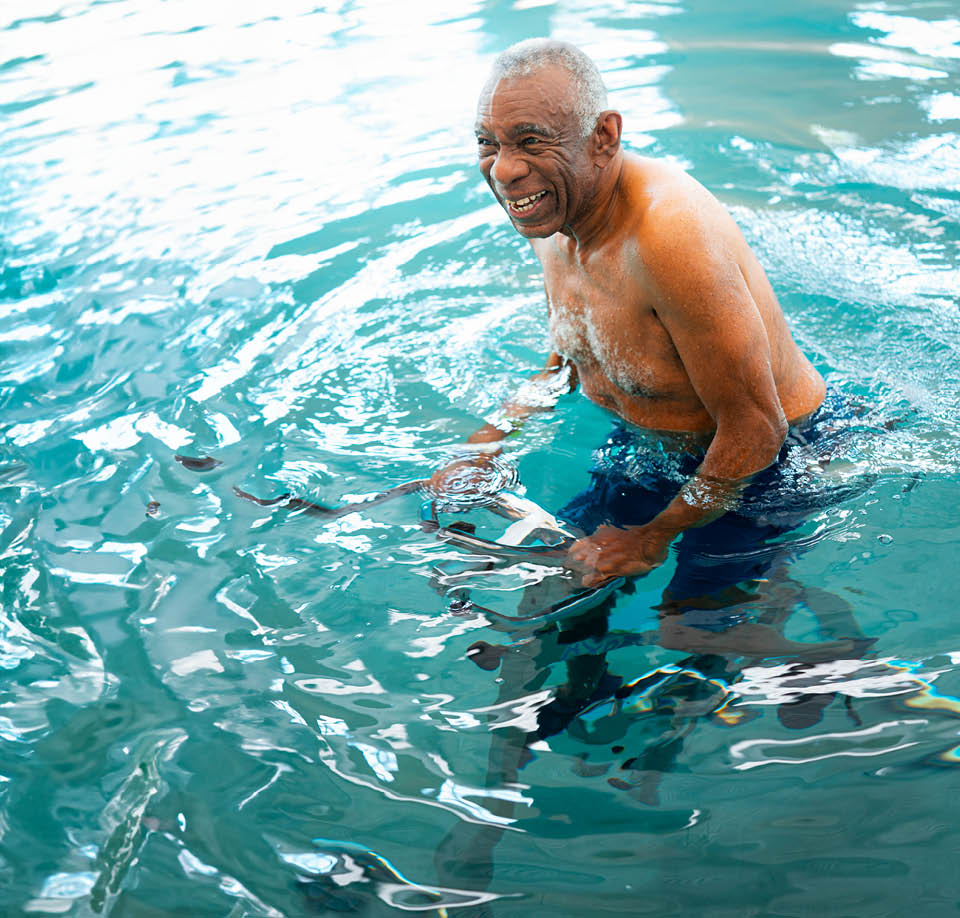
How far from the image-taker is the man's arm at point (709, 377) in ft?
6.87

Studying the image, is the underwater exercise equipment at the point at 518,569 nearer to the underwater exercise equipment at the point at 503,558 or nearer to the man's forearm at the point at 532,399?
the underwater exercise equipment at the point at 503,558

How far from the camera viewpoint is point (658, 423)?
2621mm

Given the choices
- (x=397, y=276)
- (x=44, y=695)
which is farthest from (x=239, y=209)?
(x=44, y=695)

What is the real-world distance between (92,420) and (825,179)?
3700 millimetres

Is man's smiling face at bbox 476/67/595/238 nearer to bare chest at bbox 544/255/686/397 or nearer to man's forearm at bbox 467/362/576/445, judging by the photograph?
bare chest at bbox 544/255/686/397

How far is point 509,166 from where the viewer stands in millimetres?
2260

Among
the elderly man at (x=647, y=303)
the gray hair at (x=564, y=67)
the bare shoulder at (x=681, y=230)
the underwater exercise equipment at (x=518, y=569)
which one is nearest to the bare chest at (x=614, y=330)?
the elderly man at (x=647, y=303)

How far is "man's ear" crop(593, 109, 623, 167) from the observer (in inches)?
89.4

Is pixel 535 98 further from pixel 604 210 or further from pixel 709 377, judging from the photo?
pixel 709 377

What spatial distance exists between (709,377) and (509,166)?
69 cm

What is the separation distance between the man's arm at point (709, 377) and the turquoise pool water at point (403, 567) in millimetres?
205

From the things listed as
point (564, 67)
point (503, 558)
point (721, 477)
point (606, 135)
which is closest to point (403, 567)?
point (503, 558)

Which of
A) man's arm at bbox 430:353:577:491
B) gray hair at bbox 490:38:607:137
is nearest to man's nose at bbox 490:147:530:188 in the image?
gray hair at bbox 490:38:607:137

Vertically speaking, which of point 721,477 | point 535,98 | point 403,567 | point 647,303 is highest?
point 535,98
